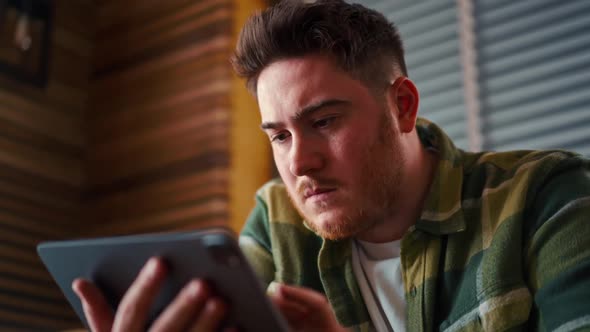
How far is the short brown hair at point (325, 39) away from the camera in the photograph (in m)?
1.47

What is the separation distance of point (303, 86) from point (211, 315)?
604 millimetres

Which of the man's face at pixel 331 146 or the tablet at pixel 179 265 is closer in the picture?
the tablet at pixel 179 265

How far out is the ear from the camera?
1536 mm

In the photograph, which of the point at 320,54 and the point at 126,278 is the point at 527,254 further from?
the point at 126,278

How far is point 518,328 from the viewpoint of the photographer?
3.92 feet

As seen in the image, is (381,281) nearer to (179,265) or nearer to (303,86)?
(303,86)

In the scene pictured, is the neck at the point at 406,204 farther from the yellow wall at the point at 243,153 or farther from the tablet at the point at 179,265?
the yellow wall at the point at 243,153

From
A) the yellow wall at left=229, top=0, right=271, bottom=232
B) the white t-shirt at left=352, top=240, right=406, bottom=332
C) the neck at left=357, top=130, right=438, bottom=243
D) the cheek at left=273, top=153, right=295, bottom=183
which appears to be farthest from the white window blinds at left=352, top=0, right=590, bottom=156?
the cheek at left=273, top=153, right=295, bottom=183

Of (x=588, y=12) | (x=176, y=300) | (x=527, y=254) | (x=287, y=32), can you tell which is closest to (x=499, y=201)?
(x=527, y=254)

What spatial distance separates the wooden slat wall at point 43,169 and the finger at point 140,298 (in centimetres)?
168

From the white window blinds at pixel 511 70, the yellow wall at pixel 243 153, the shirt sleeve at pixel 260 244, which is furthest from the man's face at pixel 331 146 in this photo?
the yellow wall at pixel 243 153

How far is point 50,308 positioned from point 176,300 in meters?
1.89

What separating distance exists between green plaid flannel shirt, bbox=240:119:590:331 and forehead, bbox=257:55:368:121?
0.26 metres

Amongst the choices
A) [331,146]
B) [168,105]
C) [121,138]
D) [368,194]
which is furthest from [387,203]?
[121,138]
